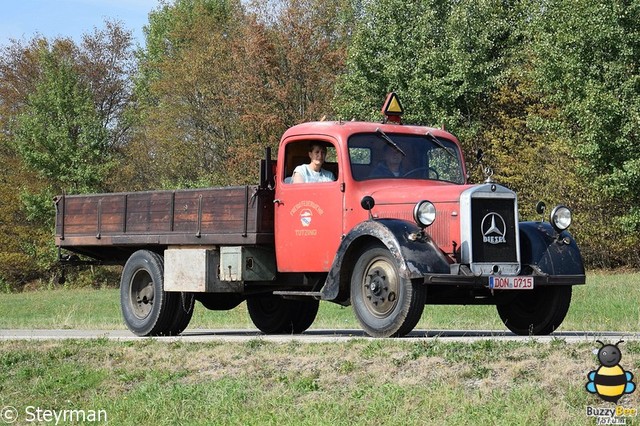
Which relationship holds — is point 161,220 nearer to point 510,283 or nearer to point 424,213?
point 424,213

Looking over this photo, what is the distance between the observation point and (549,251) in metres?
13.5

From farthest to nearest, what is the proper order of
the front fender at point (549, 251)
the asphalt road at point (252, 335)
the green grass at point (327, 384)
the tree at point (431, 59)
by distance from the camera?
the tree at point (431, 59) < the asphalt road at point (252, 335) < the front fender at point (549, 251) < the green grass at point (327, 384)

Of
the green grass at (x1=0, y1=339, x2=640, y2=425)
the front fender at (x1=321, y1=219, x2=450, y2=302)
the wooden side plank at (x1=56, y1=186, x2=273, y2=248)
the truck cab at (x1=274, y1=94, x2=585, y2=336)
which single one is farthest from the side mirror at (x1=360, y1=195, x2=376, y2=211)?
the wooden side plank at (x1=56, y1=186, x2=273, y2=248)

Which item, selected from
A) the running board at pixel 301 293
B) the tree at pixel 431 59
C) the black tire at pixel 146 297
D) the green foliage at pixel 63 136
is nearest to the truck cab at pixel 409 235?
the running board at pixel 301 293

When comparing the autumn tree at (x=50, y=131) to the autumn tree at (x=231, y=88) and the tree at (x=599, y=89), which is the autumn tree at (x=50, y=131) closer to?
the autumn tree at (x=231, y=88)

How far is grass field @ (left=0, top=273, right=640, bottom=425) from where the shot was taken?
9109 millimetres

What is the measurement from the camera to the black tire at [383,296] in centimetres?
1248

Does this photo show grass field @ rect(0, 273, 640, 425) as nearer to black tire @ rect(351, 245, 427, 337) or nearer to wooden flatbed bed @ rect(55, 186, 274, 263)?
black tire @ rect(351, 245, 427, 337)

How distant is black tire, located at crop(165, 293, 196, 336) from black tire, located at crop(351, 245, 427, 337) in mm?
3761

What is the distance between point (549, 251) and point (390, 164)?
220 cm

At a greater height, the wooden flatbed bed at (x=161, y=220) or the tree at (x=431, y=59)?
the tree at (x=431, y=59)

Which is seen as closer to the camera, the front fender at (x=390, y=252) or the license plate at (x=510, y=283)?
the front fender at (x=390, y=252)

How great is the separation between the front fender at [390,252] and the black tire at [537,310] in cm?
176

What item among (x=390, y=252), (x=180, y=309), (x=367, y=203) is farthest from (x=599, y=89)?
(x=390, y=252)
